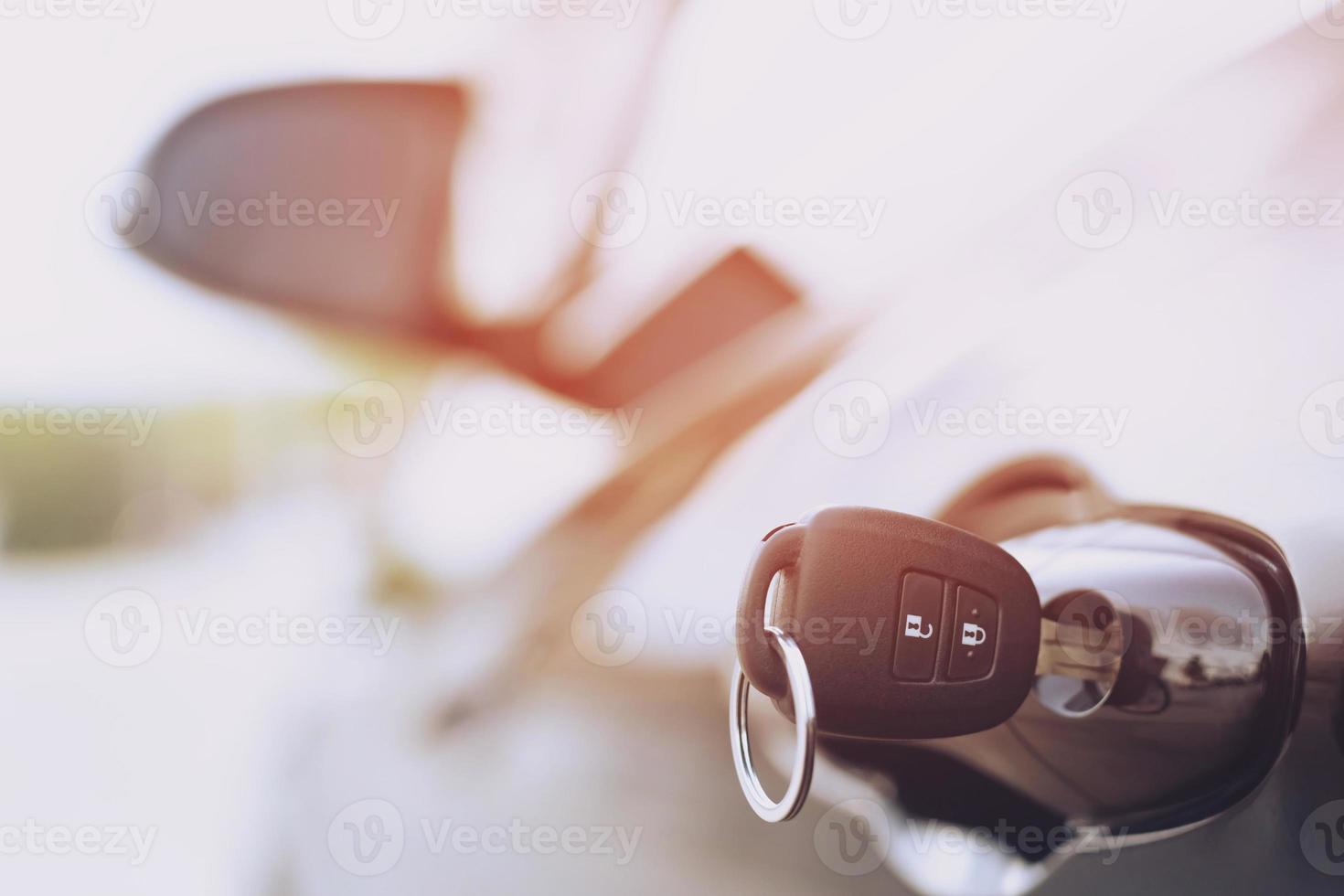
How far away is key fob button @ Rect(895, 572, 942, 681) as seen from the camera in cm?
68

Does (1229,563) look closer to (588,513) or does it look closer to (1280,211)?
(1280,211)

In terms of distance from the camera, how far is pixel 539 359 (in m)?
0.89

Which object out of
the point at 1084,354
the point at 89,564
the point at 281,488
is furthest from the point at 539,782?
the point at 1084,354

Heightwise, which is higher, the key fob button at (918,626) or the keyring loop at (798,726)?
the key fob button at (918,626)

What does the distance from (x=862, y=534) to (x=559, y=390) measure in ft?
1.19

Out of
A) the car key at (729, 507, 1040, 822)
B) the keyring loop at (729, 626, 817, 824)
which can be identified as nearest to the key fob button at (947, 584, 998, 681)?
the car key at (729, 507, 1040, 822)

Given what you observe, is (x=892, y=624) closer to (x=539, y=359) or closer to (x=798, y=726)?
(x=798, y=726)

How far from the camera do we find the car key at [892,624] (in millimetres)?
659

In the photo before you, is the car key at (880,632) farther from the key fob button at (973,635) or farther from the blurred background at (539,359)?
the blurred background at (539,359)

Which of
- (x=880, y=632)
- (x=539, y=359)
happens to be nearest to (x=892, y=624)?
(x=880, y=632)

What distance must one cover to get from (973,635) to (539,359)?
1.61 feet

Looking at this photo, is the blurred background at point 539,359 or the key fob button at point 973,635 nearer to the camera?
the key fob button at point 973,635

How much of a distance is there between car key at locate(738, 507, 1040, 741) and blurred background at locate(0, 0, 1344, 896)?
0.19 meters

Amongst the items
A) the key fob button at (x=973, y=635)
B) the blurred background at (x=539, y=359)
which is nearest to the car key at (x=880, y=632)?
the key fob button at (x=973, y=635)
